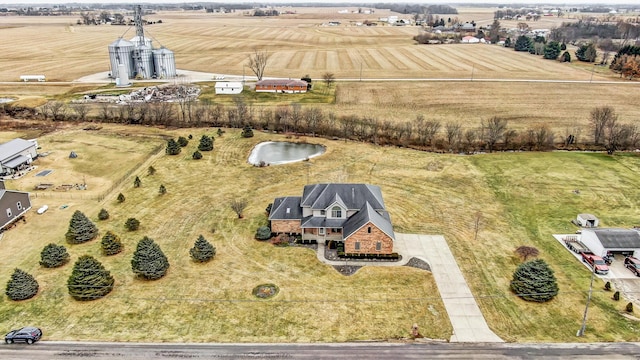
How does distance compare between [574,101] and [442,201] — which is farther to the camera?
[574,101]

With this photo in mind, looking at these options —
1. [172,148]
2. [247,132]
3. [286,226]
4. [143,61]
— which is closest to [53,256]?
[286,226]

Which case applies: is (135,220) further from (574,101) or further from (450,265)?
(574,101)

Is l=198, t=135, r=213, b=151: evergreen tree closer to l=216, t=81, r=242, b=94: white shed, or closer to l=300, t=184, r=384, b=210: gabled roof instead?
l=300, t=184, r=384, b=210: gabled roof

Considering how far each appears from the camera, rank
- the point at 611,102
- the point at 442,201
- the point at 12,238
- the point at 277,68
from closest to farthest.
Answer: the point at 12,238
the point at 442,201
the point at 611,102
the point at 277,68

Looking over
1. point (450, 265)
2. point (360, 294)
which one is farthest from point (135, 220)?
point (450, 265)

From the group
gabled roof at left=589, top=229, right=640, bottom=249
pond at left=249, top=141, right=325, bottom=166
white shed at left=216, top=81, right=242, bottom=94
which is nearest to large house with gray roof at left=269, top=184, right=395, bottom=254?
gabled roof at left=589, top=229, right=640, bottom=249

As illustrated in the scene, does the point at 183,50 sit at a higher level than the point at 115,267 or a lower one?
higher

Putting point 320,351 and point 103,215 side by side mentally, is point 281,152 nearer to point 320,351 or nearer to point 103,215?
point 103,215
